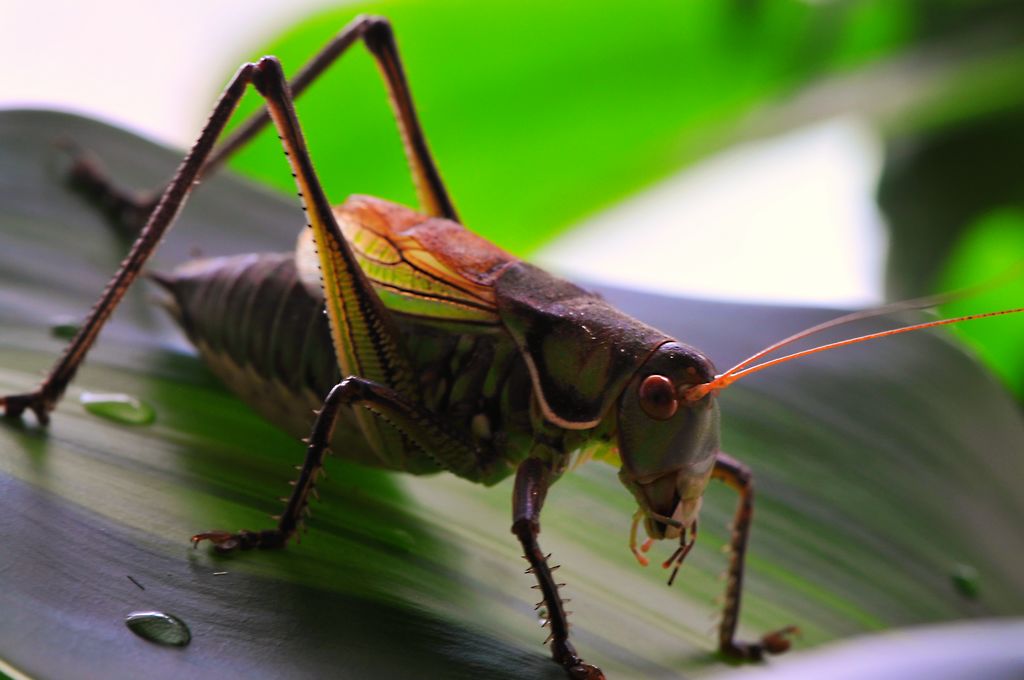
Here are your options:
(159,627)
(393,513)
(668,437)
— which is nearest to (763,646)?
(668,437)

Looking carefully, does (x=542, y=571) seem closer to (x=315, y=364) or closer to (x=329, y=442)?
(x=329, y=442)

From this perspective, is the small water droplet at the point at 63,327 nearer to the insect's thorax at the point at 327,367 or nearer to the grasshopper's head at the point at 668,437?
the insect's thorax at the point at 327,367

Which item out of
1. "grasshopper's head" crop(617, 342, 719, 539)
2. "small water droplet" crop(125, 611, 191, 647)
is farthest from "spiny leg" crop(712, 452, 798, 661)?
"small water droplet" crop(125, 611, 191, 647)

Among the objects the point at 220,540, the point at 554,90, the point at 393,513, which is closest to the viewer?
the point at 220,540

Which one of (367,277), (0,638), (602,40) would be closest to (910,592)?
(367,277)

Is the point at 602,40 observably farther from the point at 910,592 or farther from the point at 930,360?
the point at 910,592

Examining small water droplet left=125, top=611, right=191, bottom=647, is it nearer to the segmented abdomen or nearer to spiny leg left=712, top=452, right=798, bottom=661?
the segmented abdomen

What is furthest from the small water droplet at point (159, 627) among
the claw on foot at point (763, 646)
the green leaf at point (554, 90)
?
the green leaf at point (554, 90)

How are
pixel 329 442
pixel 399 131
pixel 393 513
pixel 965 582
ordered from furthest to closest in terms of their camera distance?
pixel 399 131 < pixel 965 582 < pixel 393 513 < pixel 329 442
